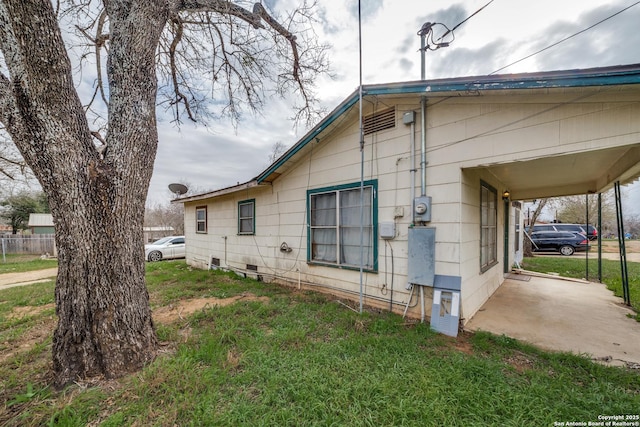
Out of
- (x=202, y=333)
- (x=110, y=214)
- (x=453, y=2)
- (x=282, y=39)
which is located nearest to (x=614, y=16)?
(x=453, y=2)

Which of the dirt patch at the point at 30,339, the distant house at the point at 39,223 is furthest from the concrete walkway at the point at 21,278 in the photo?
the distant house at the point at 39,223

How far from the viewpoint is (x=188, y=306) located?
4562 mm

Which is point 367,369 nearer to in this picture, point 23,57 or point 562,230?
point 23,57

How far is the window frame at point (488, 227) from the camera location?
4.42 metres

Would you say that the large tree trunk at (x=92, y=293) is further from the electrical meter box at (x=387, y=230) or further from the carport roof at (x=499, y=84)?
the carport roof at (x=499, y=84)

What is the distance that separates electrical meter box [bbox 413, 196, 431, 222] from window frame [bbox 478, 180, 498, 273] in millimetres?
1381

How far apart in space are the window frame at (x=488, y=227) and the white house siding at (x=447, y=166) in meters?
0.20

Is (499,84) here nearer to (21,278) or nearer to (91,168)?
(91,168)

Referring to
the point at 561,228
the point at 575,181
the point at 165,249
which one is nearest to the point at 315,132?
the point at 575,181

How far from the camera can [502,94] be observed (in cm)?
307

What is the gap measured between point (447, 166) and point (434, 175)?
0.67 ft

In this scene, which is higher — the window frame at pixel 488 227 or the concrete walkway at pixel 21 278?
the window frame at pixel 488 227

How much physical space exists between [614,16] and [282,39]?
5.43 m

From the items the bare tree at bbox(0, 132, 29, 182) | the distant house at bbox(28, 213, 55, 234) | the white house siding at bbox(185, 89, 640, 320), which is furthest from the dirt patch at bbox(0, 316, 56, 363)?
the distant house at bbox(28, 213, 55, 234)
